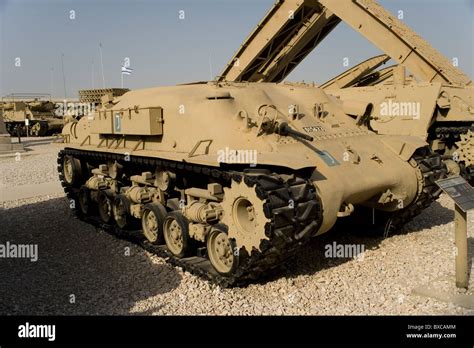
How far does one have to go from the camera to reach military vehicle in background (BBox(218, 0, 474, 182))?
40.3ft

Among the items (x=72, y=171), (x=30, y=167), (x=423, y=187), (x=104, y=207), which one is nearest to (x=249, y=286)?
(x=423, y=187)

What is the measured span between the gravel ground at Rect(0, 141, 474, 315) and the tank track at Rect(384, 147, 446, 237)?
36 cm

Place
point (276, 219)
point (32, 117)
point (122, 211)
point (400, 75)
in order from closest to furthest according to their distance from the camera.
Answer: point (276, 219), point (122, 211), point (400, 75), point (32, 117)

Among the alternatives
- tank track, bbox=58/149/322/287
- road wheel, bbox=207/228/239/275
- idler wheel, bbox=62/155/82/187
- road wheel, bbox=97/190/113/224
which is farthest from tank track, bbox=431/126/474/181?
idler wheel, bbox=62/155/82/187

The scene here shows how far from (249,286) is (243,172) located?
64.1 inches

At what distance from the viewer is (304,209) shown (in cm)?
584

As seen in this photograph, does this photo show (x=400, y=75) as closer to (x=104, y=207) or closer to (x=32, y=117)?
(x=104, y=207)

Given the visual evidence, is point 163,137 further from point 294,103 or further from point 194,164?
point 294,103

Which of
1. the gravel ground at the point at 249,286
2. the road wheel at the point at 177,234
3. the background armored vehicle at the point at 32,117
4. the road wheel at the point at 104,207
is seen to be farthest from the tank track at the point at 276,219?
the background armored vehicle at the point at 32,117

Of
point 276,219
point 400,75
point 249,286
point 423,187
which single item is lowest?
point 249,286

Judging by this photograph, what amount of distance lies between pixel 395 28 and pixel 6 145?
20.6 meters

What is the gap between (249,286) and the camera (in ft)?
21.4

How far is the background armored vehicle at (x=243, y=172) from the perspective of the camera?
595 cm
